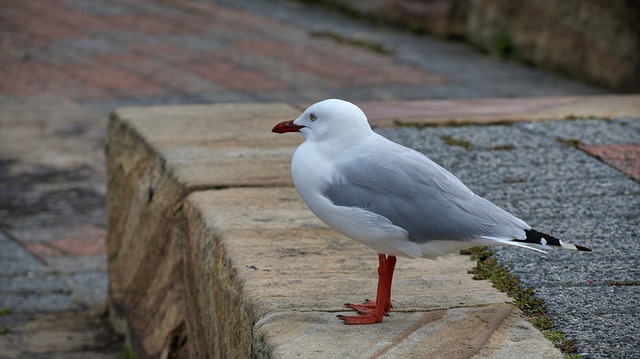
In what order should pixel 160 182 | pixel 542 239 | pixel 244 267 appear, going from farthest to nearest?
pixel 160 182
pixel 244 267
pixel 542 239

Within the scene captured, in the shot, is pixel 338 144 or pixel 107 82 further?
pixel 107 82

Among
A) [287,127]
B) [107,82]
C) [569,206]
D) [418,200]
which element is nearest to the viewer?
[418,200]

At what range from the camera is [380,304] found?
7.06 feet

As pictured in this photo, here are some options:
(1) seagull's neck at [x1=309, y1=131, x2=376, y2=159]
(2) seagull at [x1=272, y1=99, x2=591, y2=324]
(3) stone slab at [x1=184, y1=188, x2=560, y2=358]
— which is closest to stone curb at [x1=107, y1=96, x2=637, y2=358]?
(3) stone slab at [x1=184, y1=188, x2=560, y2=358]

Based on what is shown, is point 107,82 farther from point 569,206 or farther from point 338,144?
point 338,144

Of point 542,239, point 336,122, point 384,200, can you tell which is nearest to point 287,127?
point 336,122

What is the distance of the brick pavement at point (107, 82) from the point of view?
404cm

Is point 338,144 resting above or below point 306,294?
above

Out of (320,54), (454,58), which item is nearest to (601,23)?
(454,58)

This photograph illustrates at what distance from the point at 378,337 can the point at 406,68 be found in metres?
5.01

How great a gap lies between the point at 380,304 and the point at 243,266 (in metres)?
0.43

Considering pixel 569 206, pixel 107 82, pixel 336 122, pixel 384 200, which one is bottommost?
pixel 107 82

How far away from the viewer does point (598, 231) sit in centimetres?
274

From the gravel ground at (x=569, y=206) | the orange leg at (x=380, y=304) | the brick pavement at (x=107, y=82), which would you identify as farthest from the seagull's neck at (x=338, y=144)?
the brick pavement at (x=107, y=82)
